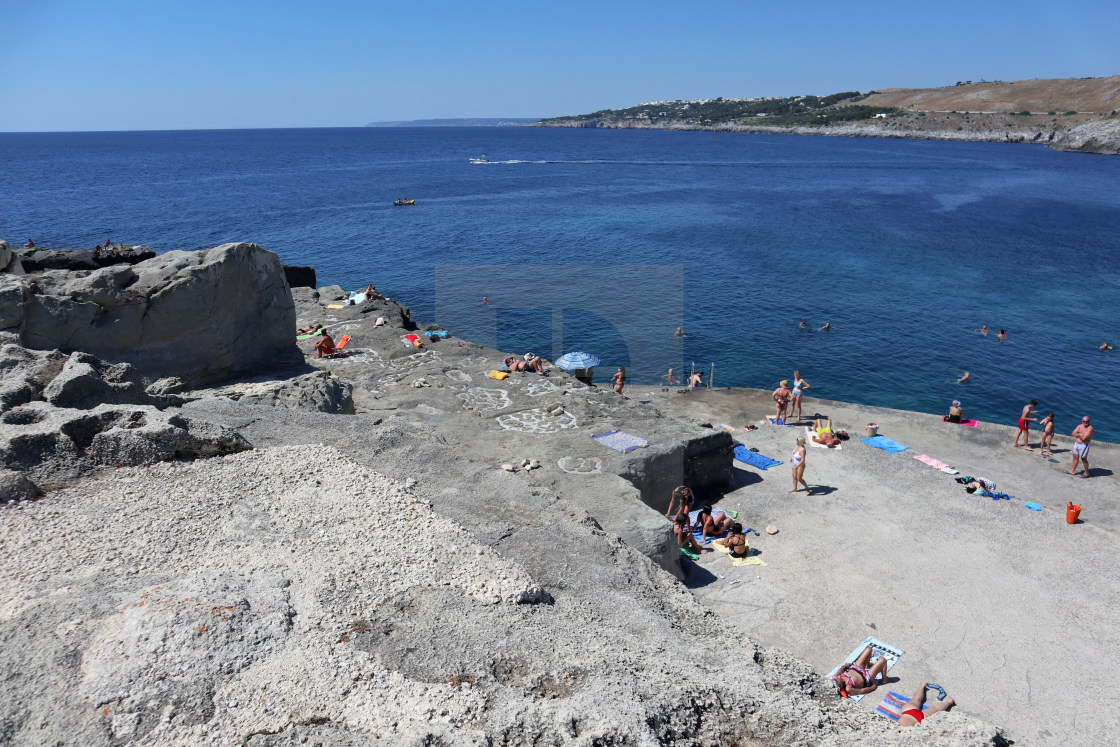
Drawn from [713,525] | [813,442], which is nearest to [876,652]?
[713,525]

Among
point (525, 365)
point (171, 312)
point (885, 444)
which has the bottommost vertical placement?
point (885, 444)

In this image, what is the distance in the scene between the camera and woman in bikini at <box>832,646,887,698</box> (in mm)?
10320

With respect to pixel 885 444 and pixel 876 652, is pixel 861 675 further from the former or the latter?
pixel 885 444

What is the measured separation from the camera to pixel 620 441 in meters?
14.3

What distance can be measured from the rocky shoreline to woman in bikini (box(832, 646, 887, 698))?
10.1 ft

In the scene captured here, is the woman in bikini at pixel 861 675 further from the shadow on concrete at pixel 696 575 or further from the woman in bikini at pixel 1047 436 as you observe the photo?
the woman in bikini at pixel 1047 436

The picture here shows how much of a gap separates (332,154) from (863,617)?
156 m

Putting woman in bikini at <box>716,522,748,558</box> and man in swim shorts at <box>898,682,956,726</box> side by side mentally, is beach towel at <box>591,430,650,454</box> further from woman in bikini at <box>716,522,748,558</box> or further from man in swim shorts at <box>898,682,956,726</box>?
man in swim shorts at <box>898,682,956,726</box>

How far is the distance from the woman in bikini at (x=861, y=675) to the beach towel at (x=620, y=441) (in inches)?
210

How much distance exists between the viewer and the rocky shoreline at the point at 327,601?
4.74 meters

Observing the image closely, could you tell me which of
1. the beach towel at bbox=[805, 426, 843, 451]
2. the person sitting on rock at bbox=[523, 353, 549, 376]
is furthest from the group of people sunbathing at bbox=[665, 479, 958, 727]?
the person sitting on rock at bbox=[523, 353, 549, 376]

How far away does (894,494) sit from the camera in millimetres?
16719

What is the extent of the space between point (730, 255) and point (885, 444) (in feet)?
99.8

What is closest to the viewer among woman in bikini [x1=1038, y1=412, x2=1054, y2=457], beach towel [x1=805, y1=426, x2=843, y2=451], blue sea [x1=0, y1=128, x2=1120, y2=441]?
beach towel [x1=805, y1=426, x2=843, y2=451]
